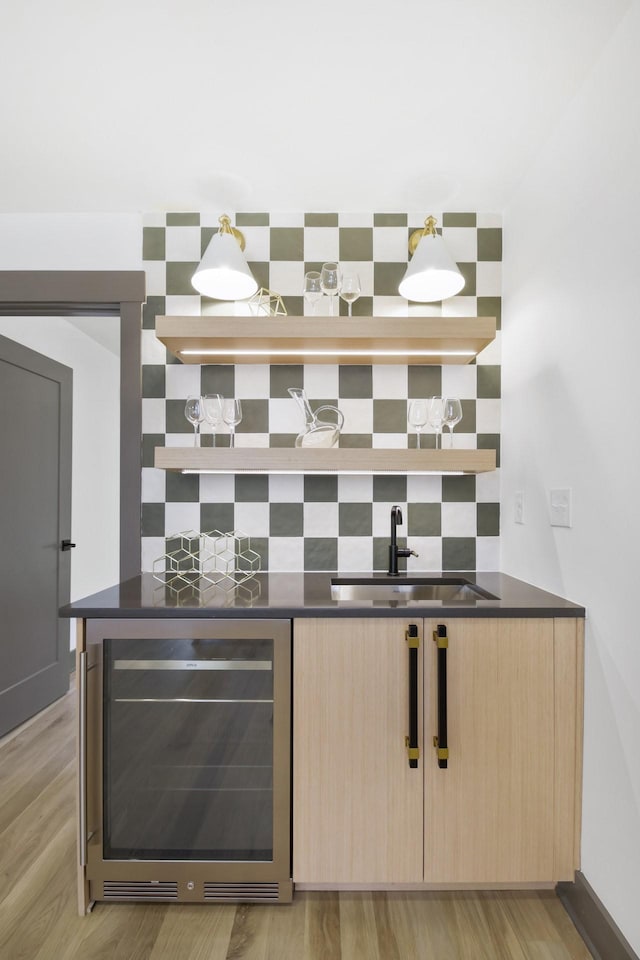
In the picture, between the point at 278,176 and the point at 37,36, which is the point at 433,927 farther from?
the point at 37,36

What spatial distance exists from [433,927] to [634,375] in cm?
164

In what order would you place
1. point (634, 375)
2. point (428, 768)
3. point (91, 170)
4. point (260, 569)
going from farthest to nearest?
point (260, 569), point (91, 170), point (428, 768), point (634, 375)

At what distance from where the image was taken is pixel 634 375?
4.70 ft

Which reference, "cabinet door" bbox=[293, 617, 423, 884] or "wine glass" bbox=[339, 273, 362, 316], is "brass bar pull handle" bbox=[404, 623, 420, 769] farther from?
"wine glass" bbox=[339, 273, 362, 316]

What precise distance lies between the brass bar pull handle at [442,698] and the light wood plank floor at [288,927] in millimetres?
449

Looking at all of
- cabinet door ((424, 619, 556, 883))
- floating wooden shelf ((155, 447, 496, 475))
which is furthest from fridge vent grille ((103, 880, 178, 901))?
floating wooden shelf ((155, 447, 496, 475))

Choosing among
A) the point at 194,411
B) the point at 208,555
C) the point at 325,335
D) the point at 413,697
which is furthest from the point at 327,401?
the point at 413,697

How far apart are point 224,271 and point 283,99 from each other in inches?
24.0

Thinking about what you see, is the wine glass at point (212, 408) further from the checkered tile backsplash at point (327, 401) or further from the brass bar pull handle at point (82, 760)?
the brass bar pull handle at point (82, 760)

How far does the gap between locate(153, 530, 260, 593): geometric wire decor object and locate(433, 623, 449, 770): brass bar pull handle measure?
911 mm

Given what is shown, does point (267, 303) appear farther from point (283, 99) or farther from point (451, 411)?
point (451, 411)

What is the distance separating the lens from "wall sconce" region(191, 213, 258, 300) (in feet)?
7.00

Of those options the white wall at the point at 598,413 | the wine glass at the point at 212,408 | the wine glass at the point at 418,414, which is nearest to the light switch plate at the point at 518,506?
the white wall at the point at 598,413

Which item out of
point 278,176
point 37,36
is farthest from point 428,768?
point 37,36
